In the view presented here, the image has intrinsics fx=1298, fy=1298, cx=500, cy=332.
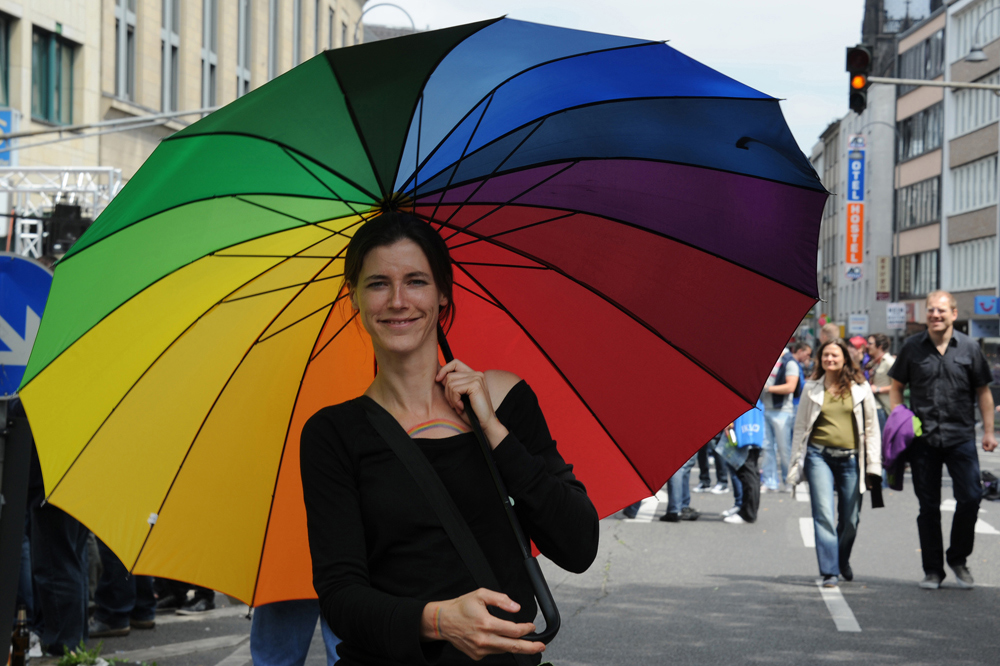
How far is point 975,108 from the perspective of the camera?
187 ft

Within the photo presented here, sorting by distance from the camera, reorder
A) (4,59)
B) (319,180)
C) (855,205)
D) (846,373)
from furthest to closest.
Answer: (855,205)
(4,59)
(846,373)
(319,180)

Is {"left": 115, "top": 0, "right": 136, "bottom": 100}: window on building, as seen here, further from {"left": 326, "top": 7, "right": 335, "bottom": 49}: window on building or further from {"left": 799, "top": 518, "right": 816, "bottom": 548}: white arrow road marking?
{"left": 799, "top": 518, "right": 816, "bottom": 548}: white arrow road marking

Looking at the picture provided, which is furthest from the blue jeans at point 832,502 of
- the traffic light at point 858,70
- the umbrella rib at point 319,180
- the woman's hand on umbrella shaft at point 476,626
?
the traffic light at point 858,70

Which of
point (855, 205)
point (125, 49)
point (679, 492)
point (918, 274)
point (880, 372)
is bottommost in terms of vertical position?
point (679, 492)

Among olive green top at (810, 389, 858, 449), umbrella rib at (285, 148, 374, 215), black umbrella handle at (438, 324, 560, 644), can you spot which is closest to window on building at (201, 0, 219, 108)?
olive green top at (810, 389, 858, 449)

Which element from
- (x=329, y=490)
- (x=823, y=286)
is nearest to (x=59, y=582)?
(x=329, y=490)

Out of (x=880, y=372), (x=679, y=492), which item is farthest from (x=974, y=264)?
(x=679, y=492)

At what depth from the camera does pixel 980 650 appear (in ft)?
24.9

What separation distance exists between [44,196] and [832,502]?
707 inches

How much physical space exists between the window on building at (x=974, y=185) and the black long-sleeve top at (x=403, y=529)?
5659 centimetres

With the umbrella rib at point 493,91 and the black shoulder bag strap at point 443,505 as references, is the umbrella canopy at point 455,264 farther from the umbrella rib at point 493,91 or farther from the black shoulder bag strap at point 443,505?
the black shoulder bag strap at point 443,505

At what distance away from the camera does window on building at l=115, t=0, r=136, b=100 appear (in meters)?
33.4

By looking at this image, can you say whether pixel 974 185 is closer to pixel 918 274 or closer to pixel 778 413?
pixel 918 274

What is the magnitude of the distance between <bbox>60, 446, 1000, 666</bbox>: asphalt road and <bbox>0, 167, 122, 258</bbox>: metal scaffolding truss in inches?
492
